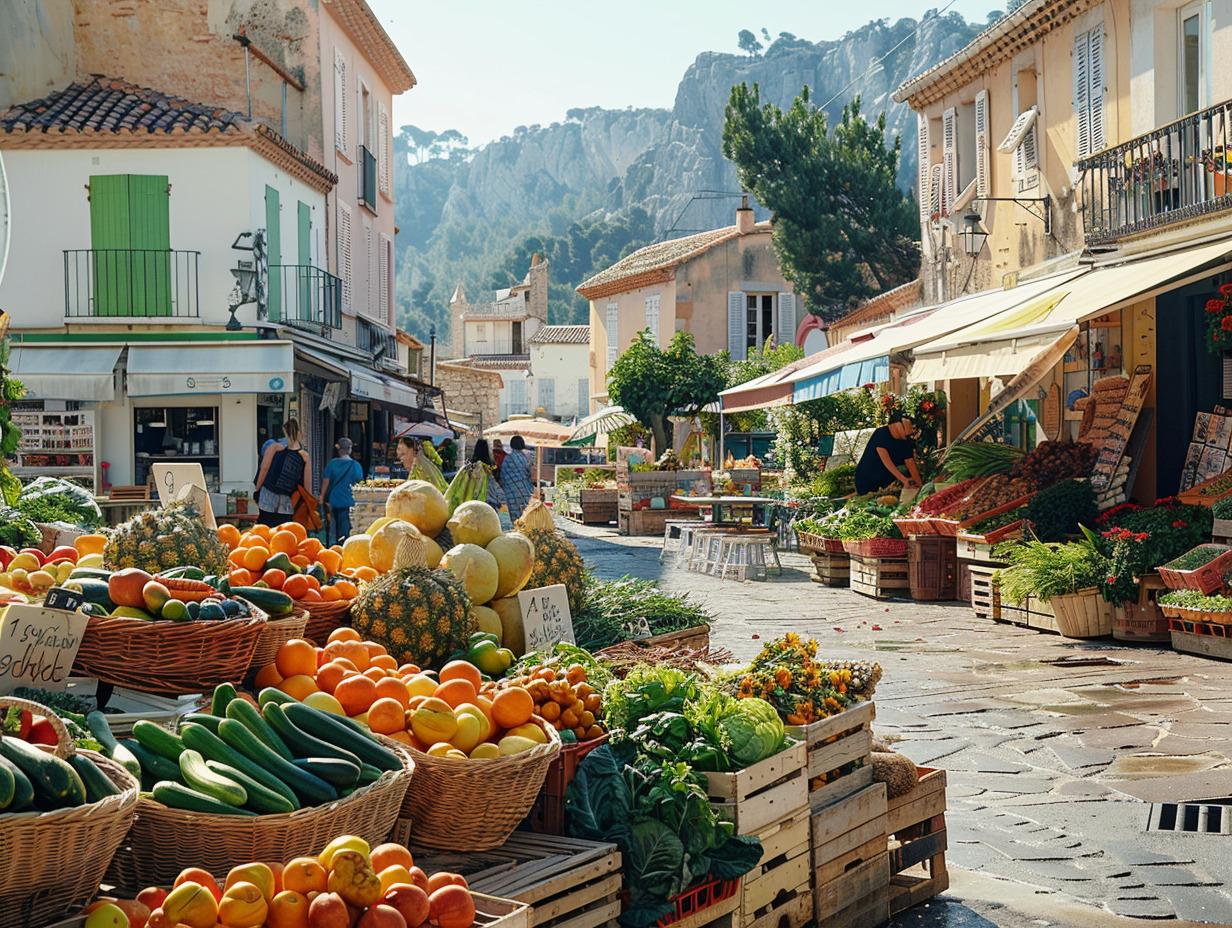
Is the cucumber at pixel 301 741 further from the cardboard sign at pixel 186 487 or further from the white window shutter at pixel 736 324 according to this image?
the white window shutter at pixel 736 324

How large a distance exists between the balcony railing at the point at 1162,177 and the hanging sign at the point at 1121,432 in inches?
63.2

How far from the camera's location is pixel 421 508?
6043 mm

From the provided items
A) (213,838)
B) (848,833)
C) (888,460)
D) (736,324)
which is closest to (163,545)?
(213,838)

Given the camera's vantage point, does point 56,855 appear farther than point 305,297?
No

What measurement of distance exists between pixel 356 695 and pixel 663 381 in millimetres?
25576

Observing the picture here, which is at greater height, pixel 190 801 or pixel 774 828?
pixel 190 801

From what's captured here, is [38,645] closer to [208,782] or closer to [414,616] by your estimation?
[208,782]

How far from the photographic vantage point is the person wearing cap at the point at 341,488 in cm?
1519

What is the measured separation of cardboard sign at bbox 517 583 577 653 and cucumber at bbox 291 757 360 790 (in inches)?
81.2

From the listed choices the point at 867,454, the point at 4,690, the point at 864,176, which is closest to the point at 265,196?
the point at 867,454

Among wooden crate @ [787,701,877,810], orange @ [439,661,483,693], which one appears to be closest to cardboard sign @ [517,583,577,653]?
orange @ [439,661,483,693]

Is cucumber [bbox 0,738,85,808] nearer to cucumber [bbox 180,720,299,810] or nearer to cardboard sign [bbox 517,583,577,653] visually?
cucumber [bbox 180,720,299,810]

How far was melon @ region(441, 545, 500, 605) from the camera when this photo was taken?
541cm

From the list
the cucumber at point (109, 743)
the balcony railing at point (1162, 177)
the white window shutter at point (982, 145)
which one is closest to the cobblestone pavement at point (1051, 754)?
the cucumber at point (109, 743)
